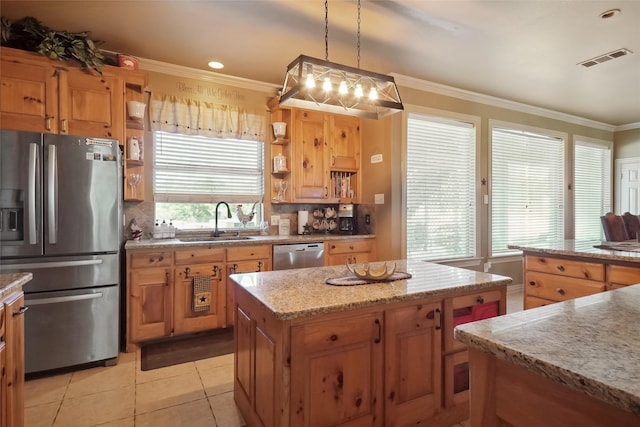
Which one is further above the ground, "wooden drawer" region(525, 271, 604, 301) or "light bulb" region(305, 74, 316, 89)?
"light bulb" region(305, 74, 316, 89)

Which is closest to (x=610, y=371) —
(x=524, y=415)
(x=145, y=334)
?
(x=524, y=415)

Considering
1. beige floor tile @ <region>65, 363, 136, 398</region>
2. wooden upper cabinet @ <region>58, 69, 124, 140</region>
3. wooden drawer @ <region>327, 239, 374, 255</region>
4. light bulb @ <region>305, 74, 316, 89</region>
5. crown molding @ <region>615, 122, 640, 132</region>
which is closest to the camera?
light bulb @ <region>305, 74, 316, 89</region>

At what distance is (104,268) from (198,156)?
5.31ft

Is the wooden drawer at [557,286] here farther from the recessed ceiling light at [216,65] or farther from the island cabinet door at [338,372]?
the recessed ceiling light at [216,65]

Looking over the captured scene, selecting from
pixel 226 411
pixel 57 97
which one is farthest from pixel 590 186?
pixel 57 97

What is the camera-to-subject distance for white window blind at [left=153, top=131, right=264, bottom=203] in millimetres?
3680

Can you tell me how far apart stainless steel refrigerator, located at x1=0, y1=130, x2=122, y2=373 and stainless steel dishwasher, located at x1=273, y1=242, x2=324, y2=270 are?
1.45 m

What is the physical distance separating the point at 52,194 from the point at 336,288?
2.24m

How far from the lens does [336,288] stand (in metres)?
1.71

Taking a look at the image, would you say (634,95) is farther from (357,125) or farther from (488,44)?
(357,125)

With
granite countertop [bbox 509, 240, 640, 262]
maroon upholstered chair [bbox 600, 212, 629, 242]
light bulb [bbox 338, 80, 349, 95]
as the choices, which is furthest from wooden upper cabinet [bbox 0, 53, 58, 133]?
maroon upholstered chair [bbox 600, 212, 629, 242]

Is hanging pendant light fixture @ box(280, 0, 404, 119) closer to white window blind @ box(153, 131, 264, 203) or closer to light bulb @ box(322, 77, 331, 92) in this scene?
light bulb @ box(322, 77, 331, 92)

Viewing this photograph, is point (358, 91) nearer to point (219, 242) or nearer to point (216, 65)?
point (219, 242)

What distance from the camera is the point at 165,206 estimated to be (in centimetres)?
370
